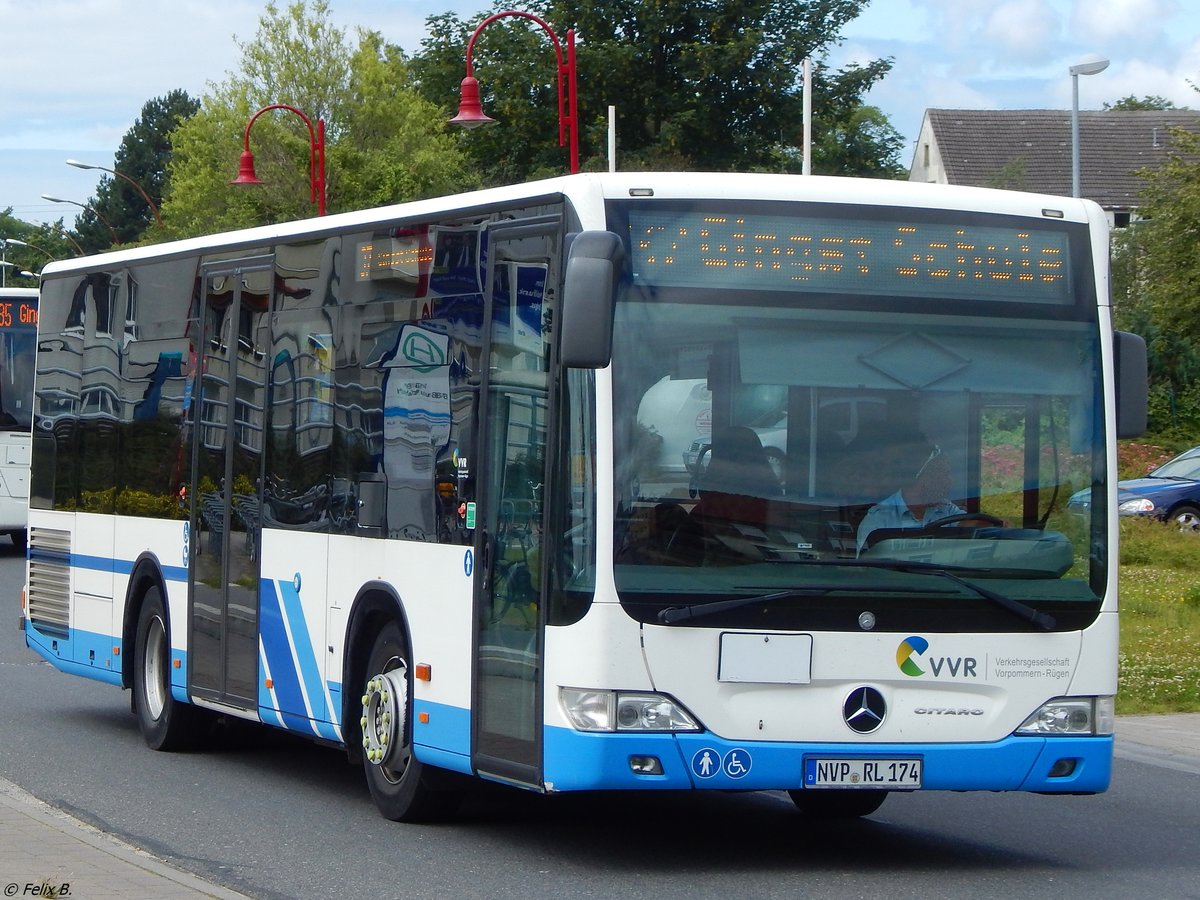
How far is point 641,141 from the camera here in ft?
193

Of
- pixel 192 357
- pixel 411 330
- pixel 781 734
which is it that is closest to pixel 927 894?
pixel 781 734

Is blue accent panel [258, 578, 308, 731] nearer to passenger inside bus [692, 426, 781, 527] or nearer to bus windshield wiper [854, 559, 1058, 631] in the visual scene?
passenger inside bus [692, 426, 781, 527]

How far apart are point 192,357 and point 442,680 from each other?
166 inches

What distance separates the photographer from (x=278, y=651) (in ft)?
36.0

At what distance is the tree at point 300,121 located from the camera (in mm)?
60531

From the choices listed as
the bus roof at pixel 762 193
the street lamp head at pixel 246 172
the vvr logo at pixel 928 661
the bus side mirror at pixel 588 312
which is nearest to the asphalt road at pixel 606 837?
the vvr logo at pixel 928 661

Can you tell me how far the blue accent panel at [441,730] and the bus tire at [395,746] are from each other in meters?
0.17

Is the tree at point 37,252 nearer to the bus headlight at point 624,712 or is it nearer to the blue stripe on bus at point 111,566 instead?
the blue stripe on bus at point 111,566

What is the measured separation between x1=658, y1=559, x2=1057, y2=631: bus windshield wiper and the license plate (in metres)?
0.68

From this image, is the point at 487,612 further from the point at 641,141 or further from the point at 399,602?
the point at 641,141

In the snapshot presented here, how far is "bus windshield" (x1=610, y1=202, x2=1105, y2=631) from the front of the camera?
812cm

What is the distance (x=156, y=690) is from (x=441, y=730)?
14.5 ft

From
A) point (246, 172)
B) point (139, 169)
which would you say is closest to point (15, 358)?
point (246, 172)

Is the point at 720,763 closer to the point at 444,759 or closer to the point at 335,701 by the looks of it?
the point at 444,759
